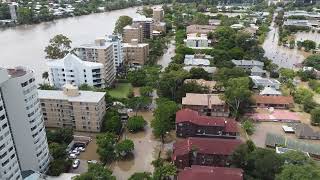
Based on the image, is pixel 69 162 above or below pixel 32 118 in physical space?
below

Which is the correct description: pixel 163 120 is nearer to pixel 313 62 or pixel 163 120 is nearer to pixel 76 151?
pixel 76 151

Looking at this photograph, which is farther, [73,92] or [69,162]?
[73,92]

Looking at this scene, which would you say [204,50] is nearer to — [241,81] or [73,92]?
[241,81]

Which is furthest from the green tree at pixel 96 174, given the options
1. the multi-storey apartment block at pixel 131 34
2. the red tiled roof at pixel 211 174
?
the multi-storey apartment block at pixel 131 34

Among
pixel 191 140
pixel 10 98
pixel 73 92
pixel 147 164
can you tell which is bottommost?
pixel 147 164

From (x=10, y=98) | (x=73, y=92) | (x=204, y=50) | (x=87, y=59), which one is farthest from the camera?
(x=204, y=50)

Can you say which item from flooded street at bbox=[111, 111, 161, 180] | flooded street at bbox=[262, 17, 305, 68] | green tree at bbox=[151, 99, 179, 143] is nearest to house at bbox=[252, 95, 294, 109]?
green tree at bbox=[151, 99, 179, 143]

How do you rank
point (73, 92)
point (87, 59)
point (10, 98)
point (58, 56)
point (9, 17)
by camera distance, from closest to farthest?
point (10, 98) → point (73, 92) → point (87, 59) → point (58, 56) → point (9, 17)

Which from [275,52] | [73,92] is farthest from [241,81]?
[275,52]
